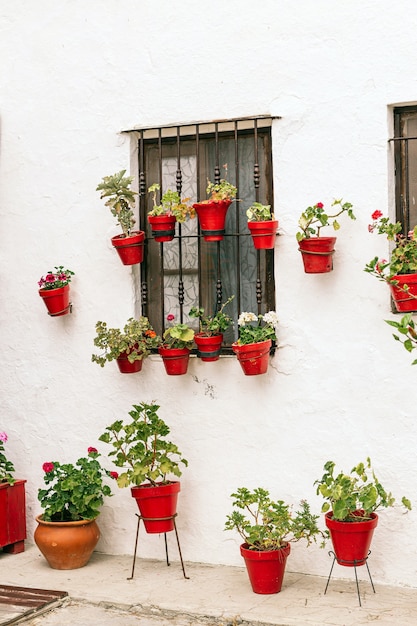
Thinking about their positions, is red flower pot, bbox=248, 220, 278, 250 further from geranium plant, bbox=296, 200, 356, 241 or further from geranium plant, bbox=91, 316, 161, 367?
geranium plant, bbox=91, 316, 161, 367

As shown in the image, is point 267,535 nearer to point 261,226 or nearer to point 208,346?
point 208,346

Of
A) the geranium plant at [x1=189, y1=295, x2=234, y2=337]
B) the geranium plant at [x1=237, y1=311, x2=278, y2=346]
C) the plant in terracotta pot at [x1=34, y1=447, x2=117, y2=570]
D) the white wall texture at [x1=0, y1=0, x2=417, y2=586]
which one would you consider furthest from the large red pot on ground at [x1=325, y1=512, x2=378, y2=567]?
the plant in terracotta pot at [x1=34, y1=447, x2=117, y2=570]

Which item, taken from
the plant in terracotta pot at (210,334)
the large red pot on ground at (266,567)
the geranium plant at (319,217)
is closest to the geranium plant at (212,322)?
the plant in terracotta pot at (210,334)

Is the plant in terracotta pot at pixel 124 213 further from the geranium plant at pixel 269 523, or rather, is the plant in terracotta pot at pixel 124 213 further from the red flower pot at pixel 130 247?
the geranium plant at pixel 269 523

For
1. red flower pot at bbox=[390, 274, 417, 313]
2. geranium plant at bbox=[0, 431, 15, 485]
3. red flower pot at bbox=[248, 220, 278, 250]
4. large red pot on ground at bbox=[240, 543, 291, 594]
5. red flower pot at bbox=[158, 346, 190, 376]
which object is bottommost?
large red pot on ground at bbox=[240, 543, 291, 594]

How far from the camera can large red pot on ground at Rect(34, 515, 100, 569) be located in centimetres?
534

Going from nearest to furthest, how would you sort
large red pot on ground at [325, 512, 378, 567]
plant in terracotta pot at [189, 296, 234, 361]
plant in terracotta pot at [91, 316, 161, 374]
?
large red pot on ground at [325, 512, 378, 567]
plant in terracotta pot at [189, 296, 234, 361]
plant in terracotta pot at [91, 316, 161, 374]

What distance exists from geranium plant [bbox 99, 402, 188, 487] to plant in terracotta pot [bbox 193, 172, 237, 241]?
42.2 inches

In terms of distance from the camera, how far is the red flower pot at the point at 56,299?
5637mm

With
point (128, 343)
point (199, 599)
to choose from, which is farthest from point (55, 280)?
point (199, 599)

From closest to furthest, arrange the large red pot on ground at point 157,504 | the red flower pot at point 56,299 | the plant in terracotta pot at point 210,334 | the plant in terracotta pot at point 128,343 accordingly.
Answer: the large red pot on ground at point 157,504 → the plant in terracotta pot at point 210,334 → the plant in terracotta pot at point 128,343 → the red flower pot at point 56,299

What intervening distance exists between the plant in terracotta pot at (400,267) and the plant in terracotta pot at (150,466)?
154 centimetres

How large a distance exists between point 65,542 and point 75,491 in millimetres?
301

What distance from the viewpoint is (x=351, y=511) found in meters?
4.72
